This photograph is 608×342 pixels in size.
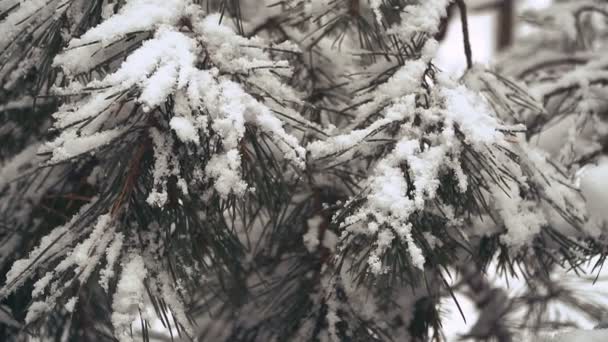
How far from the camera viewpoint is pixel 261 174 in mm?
800

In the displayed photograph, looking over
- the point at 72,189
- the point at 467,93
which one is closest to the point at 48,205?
the point at 72,189

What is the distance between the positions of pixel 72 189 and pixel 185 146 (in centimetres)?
27

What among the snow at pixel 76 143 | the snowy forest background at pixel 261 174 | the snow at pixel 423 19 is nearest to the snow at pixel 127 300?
the snowy forest background at pixel 261 174

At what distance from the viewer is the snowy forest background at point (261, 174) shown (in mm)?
652

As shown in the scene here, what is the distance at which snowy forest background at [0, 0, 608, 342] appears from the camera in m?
0.65

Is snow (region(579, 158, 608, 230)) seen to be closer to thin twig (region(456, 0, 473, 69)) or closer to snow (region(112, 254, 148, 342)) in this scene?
thin twig (region(456, 0, 473, 69))

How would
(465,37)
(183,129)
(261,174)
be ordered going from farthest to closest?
1. (465,37)
2. (261,174)
3. (183,129)

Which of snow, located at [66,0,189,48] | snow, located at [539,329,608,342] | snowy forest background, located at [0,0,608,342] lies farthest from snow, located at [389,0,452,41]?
snow, located at [539,329,608,342]

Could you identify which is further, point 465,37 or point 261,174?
point 465,37

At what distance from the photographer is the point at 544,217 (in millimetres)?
894

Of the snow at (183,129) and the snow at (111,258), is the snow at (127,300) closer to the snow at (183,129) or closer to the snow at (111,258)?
the snow at (111,258)

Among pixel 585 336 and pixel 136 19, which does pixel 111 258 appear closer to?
pixel 136 19

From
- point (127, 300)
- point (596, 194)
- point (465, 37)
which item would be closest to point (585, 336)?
point (596, 194)

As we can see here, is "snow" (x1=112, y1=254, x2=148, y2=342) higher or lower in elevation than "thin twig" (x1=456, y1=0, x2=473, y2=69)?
lower
